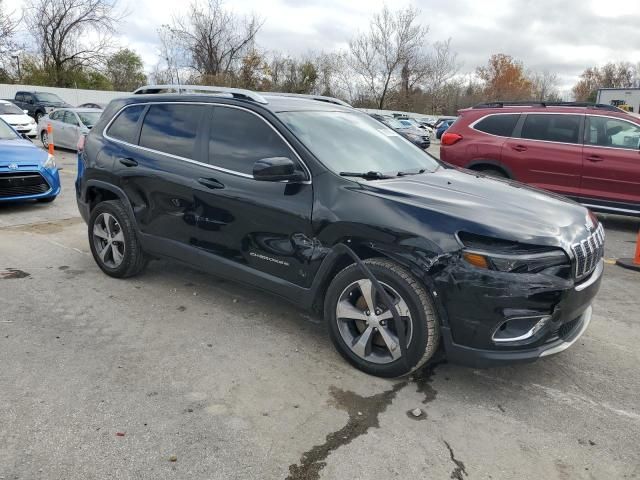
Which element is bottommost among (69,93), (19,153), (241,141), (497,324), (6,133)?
(497,324)

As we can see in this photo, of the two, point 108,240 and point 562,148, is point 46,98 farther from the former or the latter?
point 562,148

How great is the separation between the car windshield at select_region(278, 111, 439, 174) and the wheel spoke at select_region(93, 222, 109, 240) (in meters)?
2.26

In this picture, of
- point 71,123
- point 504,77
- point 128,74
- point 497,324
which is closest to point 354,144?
point 497,324

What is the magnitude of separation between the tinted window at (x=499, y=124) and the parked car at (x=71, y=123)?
Answer: 37.6ft

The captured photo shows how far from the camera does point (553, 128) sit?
27.0 ft

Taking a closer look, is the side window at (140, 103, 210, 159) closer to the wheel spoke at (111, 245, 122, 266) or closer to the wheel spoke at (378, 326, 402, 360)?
the wheel spoke at (111, 245, 122, 266)

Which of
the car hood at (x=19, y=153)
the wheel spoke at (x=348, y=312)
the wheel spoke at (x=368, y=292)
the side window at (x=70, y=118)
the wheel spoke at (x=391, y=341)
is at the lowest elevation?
the wheel spoke at (x=391, y=341)

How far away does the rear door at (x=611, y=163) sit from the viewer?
301 inches

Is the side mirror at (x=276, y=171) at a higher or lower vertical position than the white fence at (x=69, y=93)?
lower

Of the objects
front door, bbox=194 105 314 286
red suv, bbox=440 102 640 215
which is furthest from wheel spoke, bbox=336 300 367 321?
red suv, bbox=440 102 640 215

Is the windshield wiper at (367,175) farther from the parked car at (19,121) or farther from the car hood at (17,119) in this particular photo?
the car hood at (17,119)

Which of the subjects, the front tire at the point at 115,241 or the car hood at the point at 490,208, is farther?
the front tire at the point at 115,241

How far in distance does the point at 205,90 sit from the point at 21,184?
4746 millimetres

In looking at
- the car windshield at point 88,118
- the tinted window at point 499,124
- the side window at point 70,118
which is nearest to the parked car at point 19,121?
the side window at point 70,118
